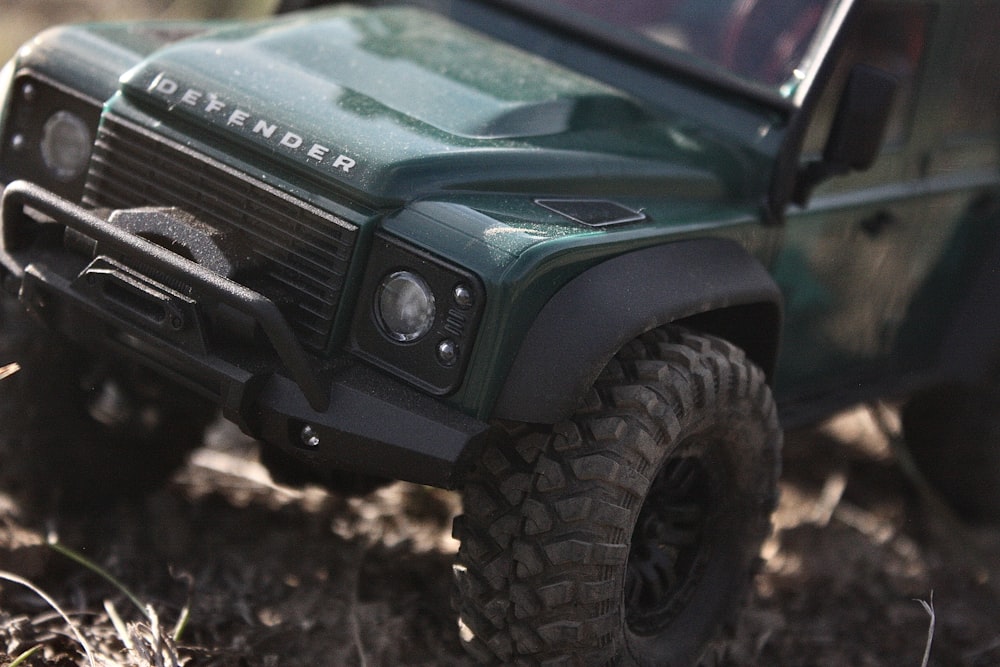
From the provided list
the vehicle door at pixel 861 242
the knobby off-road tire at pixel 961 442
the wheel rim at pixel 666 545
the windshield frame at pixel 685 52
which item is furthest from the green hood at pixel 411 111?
the knobby off-road tire at pixel 961 442

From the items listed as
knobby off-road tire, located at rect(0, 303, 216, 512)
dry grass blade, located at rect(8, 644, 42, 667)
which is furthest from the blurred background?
dry grass blade, located at rect(8, 644, 42, 667)

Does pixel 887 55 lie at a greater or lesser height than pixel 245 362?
greater

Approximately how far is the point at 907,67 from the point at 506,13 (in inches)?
46.5

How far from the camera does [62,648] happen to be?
284 cm

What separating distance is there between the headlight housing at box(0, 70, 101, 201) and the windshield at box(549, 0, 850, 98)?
141 cm

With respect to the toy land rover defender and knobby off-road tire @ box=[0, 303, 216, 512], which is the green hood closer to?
the toy land rover defender

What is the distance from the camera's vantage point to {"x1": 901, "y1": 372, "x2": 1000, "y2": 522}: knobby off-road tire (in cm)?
415

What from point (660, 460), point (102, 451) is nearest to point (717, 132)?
point (660, 460)

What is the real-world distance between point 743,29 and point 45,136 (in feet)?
5.98

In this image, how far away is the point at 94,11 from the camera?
8.55 meters

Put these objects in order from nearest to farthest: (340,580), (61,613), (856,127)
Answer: (61,613) → (856,127) → (340,580)

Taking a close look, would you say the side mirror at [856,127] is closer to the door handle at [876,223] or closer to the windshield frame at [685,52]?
the windshield frame at [685,52]

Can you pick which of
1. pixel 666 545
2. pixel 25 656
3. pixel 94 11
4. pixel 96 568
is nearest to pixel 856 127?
pixel 666 545

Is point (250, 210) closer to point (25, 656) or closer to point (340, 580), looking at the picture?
point (25, 656)
